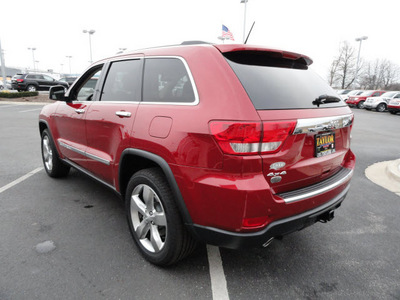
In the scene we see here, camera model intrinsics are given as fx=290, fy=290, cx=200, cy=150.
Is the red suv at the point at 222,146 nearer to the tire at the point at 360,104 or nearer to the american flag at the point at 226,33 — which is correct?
the american flag at the point at 226,33

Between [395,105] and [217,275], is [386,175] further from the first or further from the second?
[395,105]

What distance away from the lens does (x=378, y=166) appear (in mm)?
5824

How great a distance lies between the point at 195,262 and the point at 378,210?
2.60 m

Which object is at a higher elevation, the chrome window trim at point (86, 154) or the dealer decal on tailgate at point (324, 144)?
the dealer decal on tailgate at point (324, 144)

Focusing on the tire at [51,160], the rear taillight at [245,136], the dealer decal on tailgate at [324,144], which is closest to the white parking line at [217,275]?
the rear taillight at [245,136]

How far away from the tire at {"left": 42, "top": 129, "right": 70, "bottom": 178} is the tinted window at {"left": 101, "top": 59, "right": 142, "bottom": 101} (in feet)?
5.87

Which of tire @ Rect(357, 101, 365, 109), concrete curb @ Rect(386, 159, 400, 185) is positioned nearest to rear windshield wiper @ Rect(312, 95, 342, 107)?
concrete curb @ Rect(386, 159, 400, 185)

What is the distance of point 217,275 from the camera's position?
Answer: 2350mm

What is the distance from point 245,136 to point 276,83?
2.06 ft

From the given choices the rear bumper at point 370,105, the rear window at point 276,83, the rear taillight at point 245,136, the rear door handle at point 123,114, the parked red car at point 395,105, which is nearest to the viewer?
the rear taillight at point 245,136

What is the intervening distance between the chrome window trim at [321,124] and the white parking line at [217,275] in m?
1.28

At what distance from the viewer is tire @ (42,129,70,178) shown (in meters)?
4.36

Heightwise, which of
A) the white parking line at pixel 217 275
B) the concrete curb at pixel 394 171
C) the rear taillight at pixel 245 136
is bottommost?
the white parking line at pixel 217 275

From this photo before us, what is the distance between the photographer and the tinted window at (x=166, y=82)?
218cm
